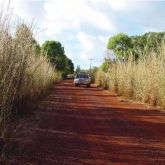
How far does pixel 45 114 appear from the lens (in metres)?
16.1

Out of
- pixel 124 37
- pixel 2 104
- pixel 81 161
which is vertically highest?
pixel 124 37

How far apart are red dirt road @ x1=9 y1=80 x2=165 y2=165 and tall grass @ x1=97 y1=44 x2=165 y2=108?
3863 mm

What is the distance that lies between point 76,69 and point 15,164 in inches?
4250

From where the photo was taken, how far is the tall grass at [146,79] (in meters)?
19.6

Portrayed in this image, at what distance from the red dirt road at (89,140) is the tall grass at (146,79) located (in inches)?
152

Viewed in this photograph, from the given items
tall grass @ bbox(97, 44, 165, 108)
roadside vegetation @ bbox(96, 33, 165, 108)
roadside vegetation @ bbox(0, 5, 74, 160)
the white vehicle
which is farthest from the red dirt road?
the white vehicle

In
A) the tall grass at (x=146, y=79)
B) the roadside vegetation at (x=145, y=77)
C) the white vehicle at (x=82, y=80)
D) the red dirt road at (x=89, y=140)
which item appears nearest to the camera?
the red dirt road at (x=89, y=140)

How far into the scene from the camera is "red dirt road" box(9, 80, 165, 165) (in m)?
8.70

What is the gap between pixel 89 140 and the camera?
35.3 ft

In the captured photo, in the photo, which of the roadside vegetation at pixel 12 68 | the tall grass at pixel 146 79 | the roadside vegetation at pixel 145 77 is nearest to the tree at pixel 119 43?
the roadside vegetation at pixel 145 77

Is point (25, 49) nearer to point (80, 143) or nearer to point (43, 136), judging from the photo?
point (43, 136)

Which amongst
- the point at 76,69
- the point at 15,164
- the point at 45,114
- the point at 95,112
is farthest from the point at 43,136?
the point at 76,69

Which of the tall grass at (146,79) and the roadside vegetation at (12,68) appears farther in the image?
A: the tall grass at (146,79)

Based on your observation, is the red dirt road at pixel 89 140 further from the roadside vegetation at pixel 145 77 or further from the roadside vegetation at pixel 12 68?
the roadside vegetation at pixel 145 77
